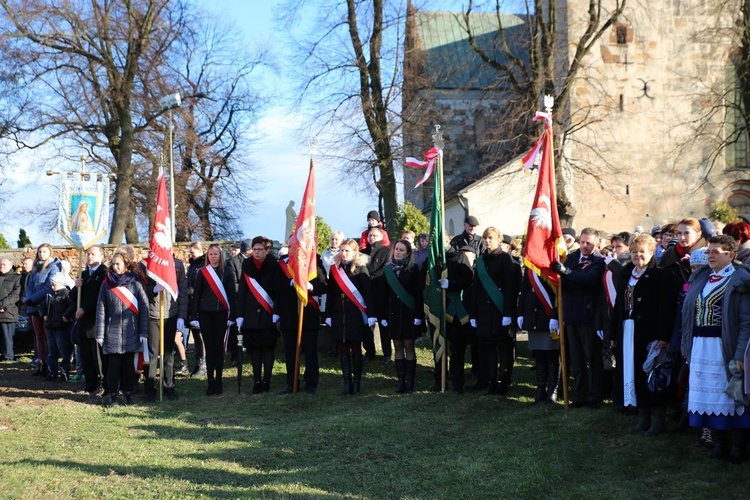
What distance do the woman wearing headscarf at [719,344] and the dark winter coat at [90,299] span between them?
27.6ft

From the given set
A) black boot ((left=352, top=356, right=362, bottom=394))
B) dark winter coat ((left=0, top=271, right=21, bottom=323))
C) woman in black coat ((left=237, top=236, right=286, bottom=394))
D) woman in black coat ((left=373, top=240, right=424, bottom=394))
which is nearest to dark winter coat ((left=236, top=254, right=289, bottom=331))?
woman in black coat ((left=237, top=236, right=286, bottom=394))

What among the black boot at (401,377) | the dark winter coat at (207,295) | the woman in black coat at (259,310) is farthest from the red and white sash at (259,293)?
the black boot at (401,377)

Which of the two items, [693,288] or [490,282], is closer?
[693,288]

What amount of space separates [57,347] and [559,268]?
884cm

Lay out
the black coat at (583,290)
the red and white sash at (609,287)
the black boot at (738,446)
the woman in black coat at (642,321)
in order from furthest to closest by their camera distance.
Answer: the black coat at (583,290)
the red and white sash at (609,287)
the woman in black coat at (642,321)
the black boot at (738,446)

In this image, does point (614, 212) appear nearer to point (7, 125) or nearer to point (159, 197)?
point (7, 125)

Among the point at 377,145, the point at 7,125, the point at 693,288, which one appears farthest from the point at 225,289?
the point at 7,125

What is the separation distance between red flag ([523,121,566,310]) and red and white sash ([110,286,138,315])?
17.3ft

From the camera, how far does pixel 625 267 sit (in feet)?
30.6

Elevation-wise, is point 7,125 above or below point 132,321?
above

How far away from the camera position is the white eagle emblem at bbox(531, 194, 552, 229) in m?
10.8

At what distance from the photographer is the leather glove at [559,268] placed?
1041 centimetres

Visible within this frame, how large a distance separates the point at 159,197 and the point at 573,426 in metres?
7.06

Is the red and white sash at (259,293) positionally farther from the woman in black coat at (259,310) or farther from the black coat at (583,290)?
the black coat at (583,290)
